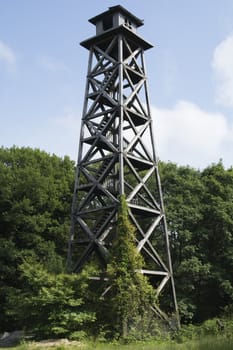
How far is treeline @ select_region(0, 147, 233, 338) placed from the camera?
25.7 m

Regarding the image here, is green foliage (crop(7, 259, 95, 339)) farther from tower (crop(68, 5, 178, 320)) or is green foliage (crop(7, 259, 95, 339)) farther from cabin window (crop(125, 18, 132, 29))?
cabin window (crop(125, 18, 132, 29))

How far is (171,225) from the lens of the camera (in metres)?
27.1

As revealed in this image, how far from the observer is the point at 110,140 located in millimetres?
21453

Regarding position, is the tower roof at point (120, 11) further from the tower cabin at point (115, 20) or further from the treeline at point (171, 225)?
the treeline at point (171, 225)

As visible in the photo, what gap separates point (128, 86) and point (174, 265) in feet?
36.8

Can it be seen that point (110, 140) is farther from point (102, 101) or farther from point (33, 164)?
point (33, 164)

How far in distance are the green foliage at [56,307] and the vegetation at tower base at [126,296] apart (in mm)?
917

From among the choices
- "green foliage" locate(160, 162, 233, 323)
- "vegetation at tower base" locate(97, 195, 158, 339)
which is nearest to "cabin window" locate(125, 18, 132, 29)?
"vegetation at tower base" locate(97, 195, 158, 339)

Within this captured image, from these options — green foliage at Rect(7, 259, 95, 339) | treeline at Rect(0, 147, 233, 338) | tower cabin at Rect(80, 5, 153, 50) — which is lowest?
green foliage at Rect(7, 259, 95, 339)

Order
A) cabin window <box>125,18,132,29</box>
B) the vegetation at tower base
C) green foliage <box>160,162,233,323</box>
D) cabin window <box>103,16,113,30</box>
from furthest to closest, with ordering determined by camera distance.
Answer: green foliage <box>160,162,233,323</box> < cabin window <box>103,16,113,30</box> < cabin window <box>125,18,132,29</box> < the vegetation at tower base

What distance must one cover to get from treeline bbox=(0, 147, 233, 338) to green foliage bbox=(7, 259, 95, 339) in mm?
7187

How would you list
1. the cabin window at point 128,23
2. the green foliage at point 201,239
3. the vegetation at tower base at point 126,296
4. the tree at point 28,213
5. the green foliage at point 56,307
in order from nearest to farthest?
1. the green foliage at point 56,307
2. the vegetation at tower base at point 126,296
3. the cabin window at point 128,23
4. the green foliage at point 201,239
5. the tree at point 28,213

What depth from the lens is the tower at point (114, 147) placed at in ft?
62.9

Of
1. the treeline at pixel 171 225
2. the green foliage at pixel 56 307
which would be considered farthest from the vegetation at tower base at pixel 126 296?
the treeline at pixel 171 225
